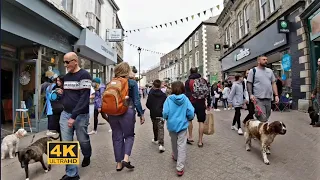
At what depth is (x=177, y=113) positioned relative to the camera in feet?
12.3

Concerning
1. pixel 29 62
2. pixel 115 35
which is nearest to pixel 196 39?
pixel 115 35

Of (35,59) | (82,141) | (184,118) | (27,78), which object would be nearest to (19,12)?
(35,59)

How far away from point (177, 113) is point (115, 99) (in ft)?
3.48

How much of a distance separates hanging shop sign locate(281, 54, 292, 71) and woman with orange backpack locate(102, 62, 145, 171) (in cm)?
963

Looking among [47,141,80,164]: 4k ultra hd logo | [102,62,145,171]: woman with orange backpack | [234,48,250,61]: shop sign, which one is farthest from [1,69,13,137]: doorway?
[234,48,250,61]: shop sign

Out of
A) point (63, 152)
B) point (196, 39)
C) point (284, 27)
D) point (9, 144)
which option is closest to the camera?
point (63, 152)

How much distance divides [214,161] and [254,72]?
6.48 feet

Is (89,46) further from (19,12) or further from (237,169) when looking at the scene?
(237,169)

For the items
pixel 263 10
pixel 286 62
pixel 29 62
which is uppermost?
pixel 263 10

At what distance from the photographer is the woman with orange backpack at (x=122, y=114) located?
11.5 feet

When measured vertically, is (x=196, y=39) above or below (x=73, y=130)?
above

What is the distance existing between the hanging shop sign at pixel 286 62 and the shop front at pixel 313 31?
4.80 ft

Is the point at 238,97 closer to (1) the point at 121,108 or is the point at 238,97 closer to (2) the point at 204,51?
(1) the point at 121,108

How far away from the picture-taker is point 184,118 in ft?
12.3
